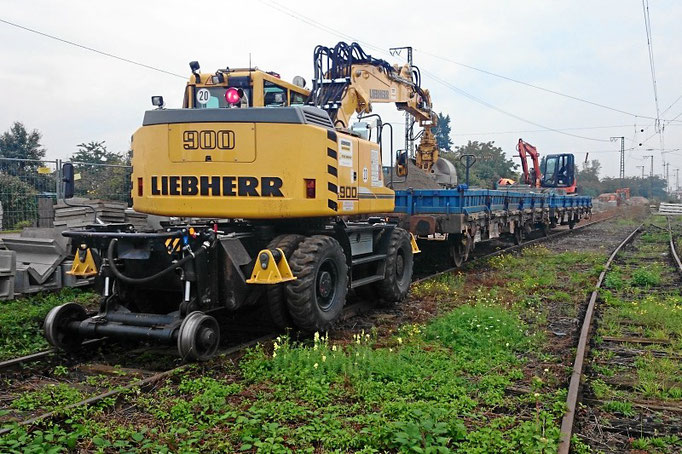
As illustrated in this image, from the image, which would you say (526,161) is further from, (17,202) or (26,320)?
(26,320)

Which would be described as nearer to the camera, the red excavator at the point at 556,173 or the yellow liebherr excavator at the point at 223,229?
the yellow liebherr excavator at the point at 223,229

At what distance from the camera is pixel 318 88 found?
9.70 meters

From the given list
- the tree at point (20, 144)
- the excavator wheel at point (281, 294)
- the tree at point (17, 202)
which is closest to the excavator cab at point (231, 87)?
the excavator wheel at point (281, 294)

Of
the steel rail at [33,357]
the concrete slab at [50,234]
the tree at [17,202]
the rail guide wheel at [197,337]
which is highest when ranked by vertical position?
the tree at [17,202]

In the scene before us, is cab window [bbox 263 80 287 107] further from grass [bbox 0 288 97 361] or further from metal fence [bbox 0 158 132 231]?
metal fence [bbox 0 158 132 231]

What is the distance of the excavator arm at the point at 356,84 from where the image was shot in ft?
31.5

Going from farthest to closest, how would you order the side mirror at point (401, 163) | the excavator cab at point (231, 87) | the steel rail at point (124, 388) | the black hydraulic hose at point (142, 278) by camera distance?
1. the side mirror at point (401, 163)
2. the excavator cab at point (231, 87)
3. the black hydraulic hose at point (142, 278)
4. the steel rail at point (124, 388)

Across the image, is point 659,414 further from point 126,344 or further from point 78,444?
point 126,344

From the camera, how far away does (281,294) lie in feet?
22.2

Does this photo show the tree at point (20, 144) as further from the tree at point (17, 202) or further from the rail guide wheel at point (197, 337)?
the rail guide wheel at point (197, 337)

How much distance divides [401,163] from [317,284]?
517 cm

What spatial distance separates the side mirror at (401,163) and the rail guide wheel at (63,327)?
6.53 metres

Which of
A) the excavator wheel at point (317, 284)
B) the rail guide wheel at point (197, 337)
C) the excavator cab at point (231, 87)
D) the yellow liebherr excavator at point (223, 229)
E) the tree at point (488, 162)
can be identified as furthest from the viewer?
the tree at point (488, 162)

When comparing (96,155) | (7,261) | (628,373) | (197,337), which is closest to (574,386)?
(628,373)
